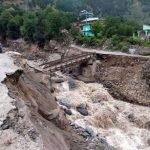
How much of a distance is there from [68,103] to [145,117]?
505cm

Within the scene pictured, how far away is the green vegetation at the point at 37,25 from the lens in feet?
147

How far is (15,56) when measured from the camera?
1063 inches

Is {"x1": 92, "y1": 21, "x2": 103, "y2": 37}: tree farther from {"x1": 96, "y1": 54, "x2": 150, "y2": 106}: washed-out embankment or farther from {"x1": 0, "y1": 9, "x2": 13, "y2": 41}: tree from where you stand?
{"x1": 96, "y1": 54, "x2": 150, "y2": 106}: washed-out embankment

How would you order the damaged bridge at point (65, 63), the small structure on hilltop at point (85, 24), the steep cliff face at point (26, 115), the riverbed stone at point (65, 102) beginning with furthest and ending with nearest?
the small structure on hilltop at point (85, 24) → the damaged bridge at point (65, 63) → the riverbed stone at point (65, 102) → the steep cliff face at point (26, 115)

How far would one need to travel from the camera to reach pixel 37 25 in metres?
46.6

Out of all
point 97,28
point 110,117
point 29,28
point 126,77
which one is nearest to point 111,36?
point 97,28

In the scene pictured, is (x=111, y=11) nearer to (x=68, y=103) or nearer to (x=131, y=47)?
(x=131, y=47)

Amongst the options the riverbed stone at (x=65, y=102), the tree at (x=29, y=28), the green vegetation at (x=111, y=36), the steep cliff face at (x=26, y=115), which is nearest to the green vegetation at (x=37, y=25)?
the tree at (x=29, y=28)

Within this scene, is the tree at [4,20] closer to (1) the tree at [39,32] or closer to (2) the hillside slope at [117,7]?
(1) the tree at [39,32]

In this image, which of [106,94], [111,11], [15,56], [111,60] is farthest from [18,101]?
[111,11]

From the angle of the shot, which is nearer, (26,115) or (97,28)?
(26,115)

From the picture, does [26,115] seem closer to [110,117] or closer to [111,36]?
[110,117]

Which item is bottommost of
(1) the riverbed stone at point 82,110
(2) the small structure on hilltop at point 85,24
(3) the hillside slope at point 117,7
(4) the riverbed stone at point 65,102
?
(3) the hillside slope at point 117,7

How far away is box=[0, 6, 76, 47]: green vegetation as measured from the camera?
147ft
